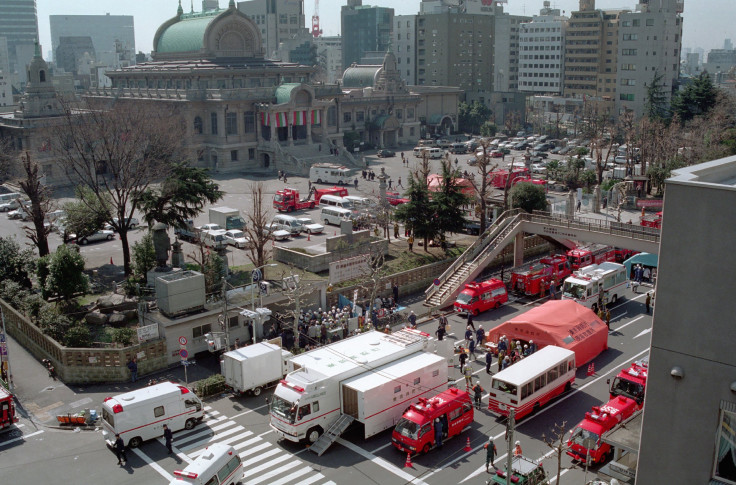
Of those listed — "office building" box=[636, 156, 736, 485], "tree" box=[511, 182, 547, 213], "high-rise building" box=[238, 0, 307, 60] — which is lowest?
"tree" box=[511, 182, 547, 213]

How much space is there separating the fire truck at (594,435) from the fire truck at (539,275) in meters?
17.2

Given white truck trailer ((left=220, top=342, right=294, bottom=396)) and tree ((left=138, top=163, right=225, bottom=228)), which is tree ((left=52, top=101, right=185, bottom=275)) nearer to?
tree ((left=138, top=163, right=225, bottom=228))

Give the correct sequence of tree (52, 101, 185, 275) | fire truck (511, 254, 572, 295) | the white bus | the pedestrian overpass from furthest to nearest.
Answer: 1. tree (52, 101, 185, 275)
2. fire truck (511, 254, 572, 295)
3. the pedestrian overpass
4. the white bus

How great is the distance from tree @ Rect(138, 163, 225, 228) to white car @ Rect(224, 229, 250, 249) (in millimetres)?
7108

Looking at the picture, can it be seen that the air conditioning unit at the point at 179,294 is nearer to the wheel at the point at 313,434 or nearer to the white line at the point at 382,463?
the wheel at the point at 313,434

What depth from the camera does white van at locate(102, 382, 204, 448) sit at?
25.4 meters

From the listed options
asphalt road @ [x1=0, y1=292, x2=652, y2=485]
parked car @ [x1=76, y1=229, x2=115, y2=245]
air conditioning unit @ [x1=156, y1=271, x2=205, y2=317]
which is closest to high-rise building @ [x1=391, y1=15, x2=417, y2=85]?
parked car @ [x1=76, y1=229, x2=115, y2=245]

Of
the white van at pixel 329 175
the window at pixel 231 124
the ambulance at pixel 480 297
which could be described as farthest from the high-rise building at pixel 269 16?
the ambulance at pixel 480 297

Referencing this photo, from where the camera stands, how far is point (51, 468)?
81.0 feet

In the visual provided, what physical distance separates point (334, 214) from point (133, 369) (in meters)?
29.4

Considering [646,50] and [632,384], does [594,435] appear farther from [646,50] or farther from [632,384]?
[646,50]

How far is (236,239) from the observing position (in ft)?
169

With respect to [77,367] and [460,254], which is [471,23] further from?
[77,367]

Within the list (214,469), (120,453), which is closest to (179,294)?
(120,453)
